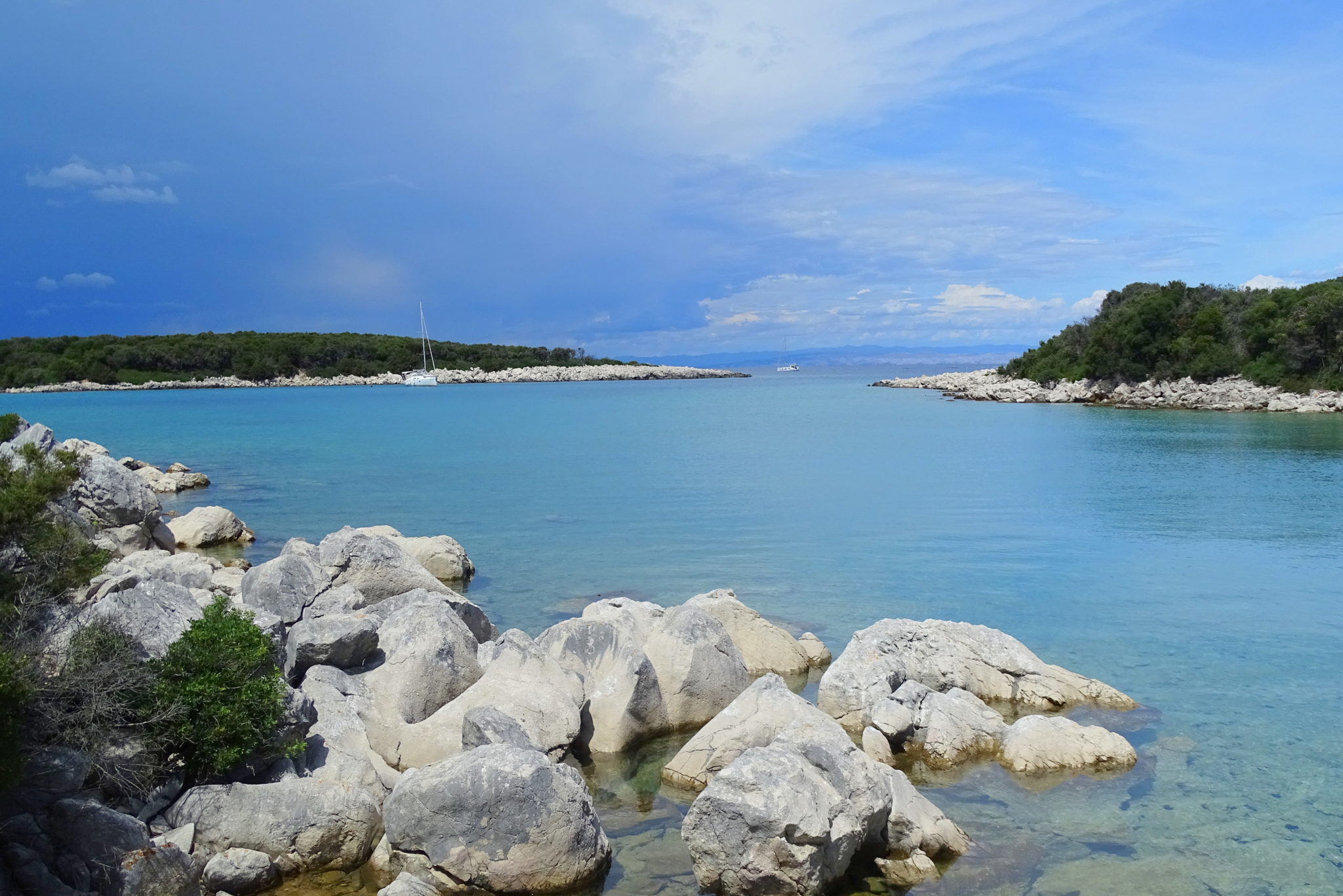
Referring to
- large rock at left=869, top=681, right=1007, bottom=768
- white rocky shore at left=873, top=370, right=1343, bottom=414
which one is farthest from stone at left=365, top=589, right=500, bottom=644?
white rocky shore at left=873, top=370, right=1343, bottom=414

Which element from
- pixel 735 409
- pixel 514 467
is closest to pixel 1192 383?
pixel 735 409

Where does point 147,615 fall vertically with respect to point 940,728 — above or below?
above

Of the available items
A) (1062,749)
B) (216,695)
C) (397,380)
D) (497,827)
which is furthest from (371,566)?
(397,380)

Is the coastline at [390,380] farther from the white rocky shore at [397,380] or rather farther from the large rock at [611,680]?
the large rock at [611,680]

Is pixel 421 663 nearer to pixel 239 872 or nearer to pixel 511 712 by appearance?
pixel 511 712

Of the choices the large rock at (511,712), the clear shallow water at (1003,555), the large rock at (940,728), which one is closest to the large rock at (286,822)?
the large rock at (511,712)

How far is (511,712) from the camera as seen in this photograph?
10.2 meters

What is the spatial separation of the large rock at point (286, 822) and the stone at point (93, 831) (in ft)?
2.24

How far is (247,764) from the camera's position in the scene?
352 inches

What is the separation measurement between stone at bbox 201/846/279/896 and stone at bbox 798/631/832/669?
26.7 ft

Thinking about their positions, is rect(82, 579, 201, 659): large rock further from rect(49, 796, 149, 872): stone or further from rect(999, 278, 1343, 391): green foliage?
rect(999, 278, 1343, 391): green foliage

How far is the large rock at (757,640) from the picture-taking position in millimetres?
13867

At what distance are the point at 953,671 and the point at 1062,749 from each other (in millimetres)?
2191

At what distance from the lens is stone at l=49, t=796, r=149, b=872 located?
292 inches
